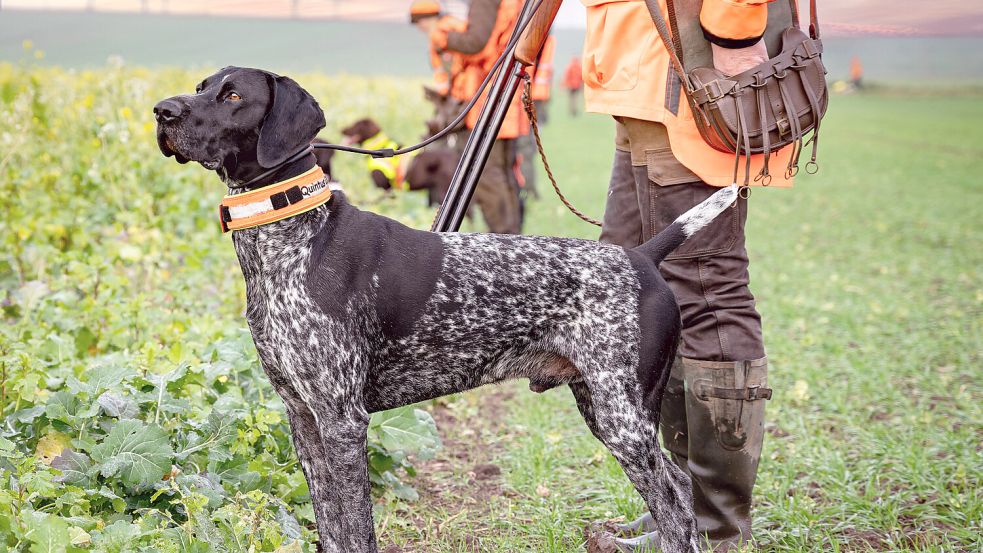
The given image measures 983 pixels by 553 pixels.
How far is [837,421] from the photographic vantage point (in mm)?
4250

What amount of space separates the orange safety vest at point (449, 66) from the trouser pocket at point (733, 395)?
14.1 ft

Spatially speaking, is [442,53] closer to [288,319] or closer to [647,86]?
Result: [647,86]

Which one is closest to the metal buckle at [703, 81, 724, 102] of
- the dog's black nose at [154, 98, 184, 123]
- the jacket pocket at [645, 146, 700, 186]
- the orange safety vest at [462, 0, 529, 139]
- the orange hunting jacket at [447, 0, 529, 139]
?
the jacket pocket at [645, 146, 700, 186]

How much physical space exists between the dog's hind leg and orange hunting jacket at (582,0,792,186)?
733 millimetres

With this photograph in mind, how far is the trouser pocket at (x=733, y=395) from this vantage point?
9.08ft

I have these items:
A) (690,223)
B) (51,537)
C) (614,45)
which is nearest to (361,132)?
(614,45)

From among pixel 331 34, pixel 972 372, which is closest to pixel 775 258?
pixel 972 372

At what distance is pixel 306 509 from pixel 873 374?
3370 mm

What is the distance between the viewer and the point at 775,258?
834 cm

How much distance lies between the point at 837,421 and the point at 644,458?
2.13 metres

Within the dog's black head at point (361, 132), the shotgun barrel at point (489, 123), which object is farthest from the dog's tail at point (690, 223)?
the dog's black head at point (361, 132)

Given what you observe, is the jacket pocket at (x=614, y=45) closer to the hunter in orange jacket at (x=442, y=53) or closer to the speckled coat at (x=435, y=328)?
the speckled coat at (x=435, y=328)

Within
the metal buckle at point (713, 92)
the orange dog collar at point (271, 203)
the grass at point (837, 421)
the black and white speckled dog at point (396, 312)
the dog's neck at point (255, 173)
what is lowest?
the grass at point (837, 421)

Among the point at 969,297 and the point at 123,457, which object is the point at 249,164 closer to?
the point at 123,457
